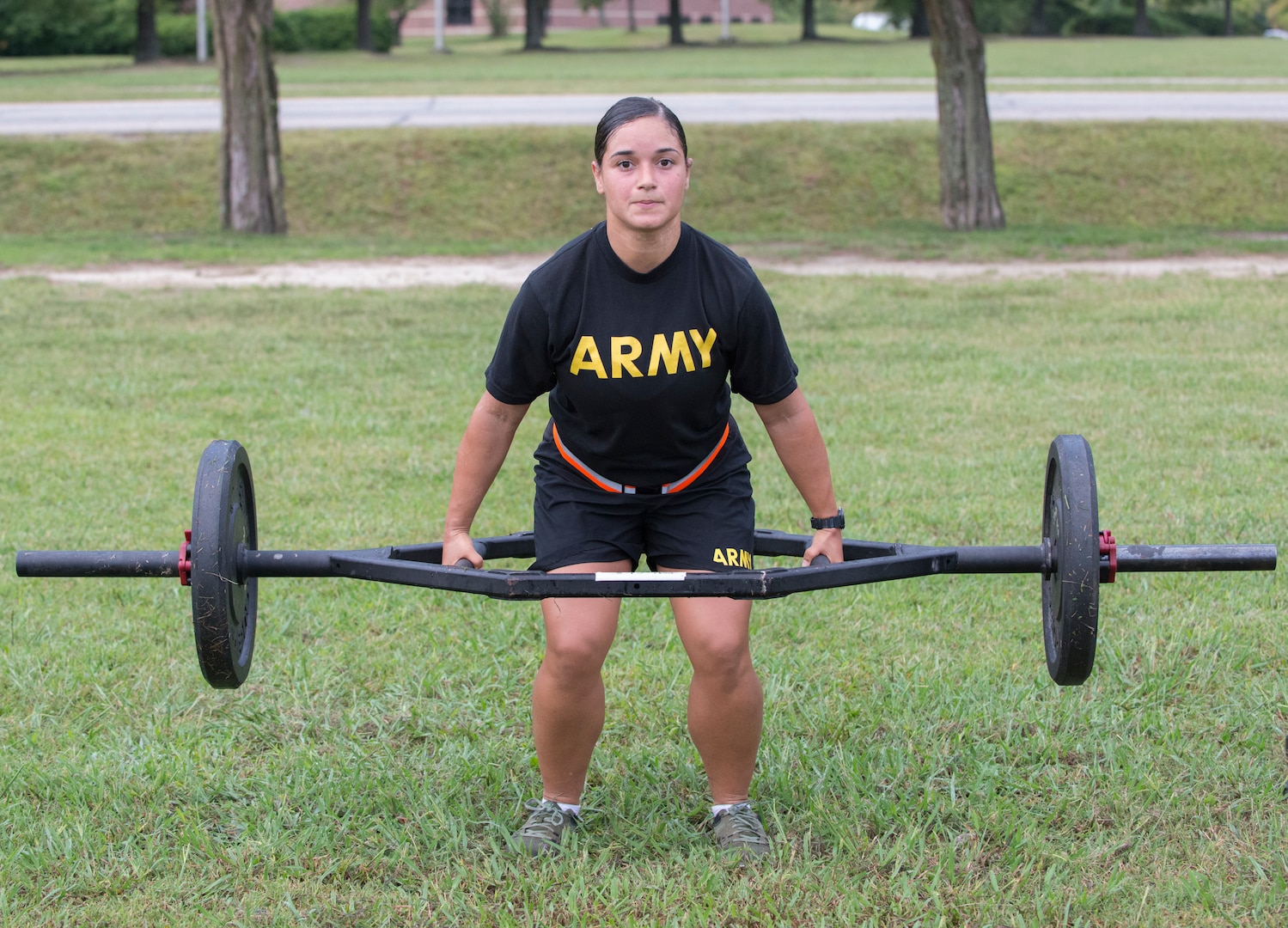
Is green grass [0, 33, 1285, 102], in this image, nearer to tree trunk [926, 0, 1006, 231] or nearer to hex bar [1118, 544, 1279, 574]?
tree trunk [926, 0, 1006, 231]

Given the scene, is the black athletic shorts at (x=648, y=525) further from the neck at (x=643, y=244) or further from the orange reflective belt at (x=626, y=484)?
the neck at (x=643, y=244)

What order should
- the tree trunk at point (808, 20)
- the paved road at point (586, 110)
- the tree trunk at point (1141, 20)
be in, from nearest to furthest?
the paved road at point (586, 110)
the tree trunk at point (808, 20)
the tree trunk at point (1141, 20)

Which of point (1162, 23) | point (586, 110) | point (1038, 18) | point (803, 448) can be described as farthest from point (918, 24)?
point (803, 448)

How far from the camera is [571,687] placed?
3.04 m

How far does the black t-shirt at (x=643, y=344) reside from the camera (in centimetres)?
296

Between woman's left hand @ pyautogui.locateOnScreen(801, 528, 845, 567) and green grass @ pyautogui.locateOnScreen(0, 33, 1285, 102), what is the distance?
23735 millimetres

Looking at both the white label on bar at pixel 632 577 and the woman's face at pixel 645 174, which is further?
the woman's face at pixel 645 174

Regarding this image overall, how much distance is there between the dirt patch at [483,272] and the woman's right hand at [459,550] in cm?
906

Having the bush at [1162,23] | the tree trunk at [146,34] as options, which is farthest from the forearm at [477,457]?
the bush at [1162,23]

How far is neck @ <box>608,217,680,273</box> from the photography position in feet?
9.55

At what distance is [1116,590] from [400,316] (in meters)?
6.90

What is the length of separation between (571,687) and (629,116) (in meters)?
1.22

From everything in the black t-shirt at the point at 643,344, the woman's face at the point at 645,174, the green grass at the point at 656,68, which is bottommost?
the black t-shirt at the point at 643,344

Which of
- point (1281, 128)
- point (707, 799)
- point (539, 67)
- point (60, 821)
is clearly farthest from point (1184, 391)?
point (539, 67)
